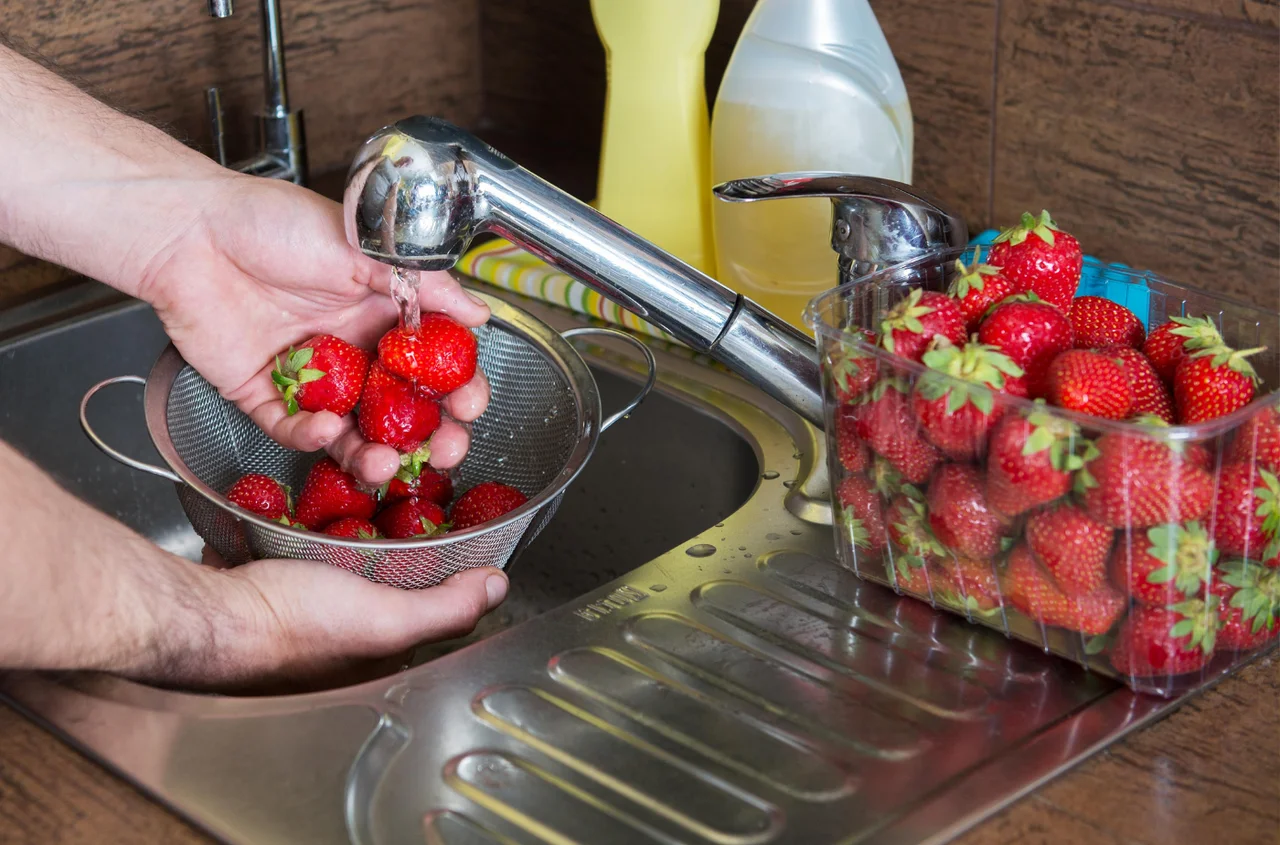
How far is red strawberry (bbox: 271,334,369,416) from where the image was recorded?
3.10 feet

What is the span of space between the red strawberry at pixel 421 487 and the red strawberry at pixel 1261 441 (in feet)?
1.85

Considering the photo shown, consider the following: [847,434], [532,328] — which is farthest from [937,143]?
[847,434]

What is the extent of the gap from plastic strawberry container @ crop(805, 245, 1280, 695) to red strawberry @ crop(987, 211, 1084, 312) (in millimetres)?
75

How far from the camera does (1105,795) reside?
627 millimetres

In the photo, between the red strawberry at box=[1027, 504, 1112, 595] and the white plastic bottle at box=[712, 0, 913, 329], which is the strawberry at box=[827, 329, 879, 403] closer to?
the red strawberry at box=[1027, 504, 1112, 595]

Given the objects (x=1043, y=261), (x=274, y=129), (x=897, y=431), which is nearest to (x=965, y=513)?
(x=897, y=431)

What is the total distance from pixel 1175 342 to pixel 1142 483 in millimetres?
126

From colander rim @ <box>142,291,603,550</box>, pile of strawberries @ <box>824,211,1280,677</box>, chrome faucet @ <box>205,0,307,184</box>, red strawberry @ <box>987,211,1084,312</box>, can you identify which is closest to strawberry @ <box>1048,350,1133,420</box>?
pile of strawberries @ <box>824,211,1280,677</box>

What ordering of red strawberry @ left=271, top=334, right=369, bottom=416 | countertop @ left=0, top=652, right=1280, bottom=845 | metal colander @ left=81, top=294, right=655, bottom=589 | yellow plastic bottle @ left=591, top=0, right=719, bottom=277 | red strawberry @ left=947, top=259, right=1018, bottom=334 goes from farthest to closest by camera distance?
1. yellow plastic bottle @ left=591, top=0, right=719, bottom=277
2. red strawberry @ left=271, top=334, right=369, bottom=416
3. metal colander @ left=81, top=294, right=655, bottom=589
4. red strawberry @ left=947, top=259, right=1018, bottom=334
5. countertop @ left=0, top=652, right=1280, bottom=845

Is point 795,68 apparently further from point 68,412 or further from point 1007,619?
point 68,412

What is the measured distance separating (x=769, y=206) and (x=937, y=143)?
0.74 ft

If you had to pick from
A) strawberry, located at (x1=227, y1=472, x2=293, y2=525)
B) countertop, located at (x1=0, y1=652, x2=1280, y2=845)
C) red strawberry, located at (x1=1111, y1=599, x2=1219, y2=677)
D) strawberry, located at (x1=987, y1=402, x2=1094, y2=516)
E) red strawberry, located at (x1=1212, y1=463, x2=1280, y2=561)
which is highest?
strawberry, located at (x1=987, y1=402, x2=1094, y2=516)

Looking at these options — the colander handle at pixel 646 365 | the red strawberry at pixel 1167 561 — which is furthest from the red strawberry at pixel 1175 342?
the colander handle at pixel 646 365

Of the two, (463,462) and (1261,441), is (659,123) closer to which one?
(463,462)
